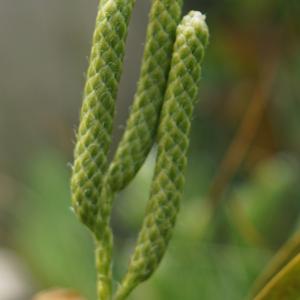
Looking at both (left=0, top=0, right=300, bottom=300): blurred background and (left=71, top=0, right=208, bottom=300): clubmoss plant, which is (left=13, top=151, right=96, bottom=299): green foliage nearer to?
(left=0, top=0, right=300, bottom=300): blurred background

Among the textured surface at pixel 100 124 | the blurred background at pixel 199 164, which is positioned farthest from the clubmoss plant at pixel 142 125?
the blurred background at pixel 199 164

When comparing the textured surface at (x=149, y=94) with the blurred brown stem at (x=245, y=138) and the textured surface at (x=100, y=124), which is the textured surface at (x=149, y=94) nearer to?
the textured surface at (x=100, y=124)

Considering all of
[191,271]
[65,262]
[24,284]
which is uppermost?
[191,271]

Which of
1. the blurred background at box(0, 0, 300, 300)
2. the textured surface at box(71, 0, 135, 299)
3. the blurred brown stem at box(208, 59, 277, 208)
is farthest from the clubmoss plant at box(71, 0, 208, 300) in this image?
the blurred brown stem at box(208, 59, 277, 208)

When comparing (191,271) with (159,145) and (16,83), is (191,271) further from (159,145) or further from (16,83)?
(16,83)

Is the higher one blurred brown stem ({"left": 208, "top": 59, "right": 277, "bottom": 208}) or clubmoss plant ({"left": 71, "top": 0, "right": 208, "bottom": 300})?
clubmoss plant ({"left": 71, "top": 0, "right": 208, "bottom": 300})

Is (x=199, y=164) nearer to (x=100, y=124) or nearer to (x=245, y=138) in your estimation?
(x=245, y=138)

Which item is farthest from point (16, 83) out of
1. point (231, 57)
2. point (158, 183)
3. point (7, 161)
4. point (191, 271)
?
point (158, 183)
